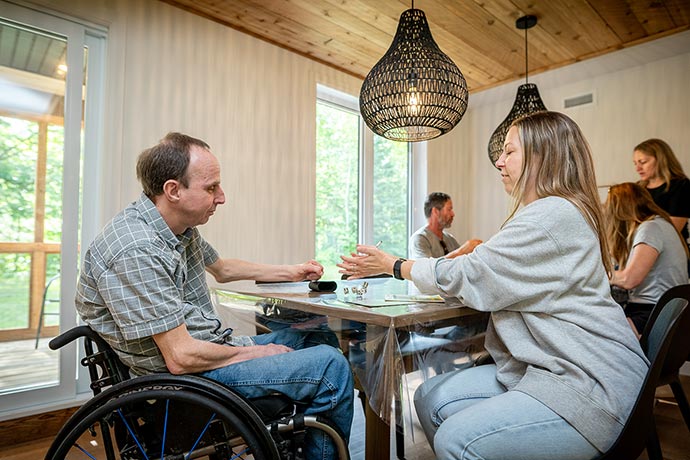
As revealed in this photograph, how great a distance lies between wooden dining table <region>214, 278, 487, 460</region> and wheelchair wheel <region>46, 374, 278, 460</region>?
34 centimetres

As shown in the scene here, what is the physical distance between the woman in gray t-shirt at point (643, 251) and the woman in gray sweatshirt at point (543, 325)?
1.09 metres

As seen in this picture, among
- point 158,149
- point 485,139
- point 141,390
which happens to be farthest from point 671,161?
point 141,390

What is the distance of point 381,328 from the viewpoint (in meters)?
1.15

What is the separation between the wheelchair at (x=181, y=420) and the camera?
0.96 meters

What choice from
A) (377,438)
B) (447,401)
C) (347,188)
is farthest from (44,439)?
(347,188)

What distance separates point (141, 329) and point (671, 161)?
2907mm

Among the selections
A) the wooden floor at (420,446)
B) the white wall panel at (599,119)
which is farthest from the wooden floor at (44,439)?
the white wall panel at (599,119)

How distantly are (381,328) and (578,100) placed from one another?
12.2 feet

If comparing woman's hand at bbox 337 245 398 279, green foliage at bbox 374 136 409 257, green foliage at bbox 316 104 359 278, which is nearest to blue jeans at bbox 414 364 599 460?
woman's hand at bbox 337 245 398 279

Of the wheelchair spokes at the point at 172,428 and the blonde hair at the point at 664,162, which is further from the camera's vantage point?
the blonde hair at the point at 664,162

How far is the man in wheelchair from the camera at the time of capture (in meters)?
1.06

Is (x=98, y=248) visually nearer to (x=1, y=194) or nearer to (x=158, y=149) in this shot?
(x=158, y=149)

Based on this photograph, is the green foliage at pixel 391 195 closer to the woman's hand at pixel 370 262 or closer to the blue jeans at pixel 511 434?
the woman's hand at pixel 370 262

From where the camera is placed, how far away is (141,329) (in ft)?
3.44
